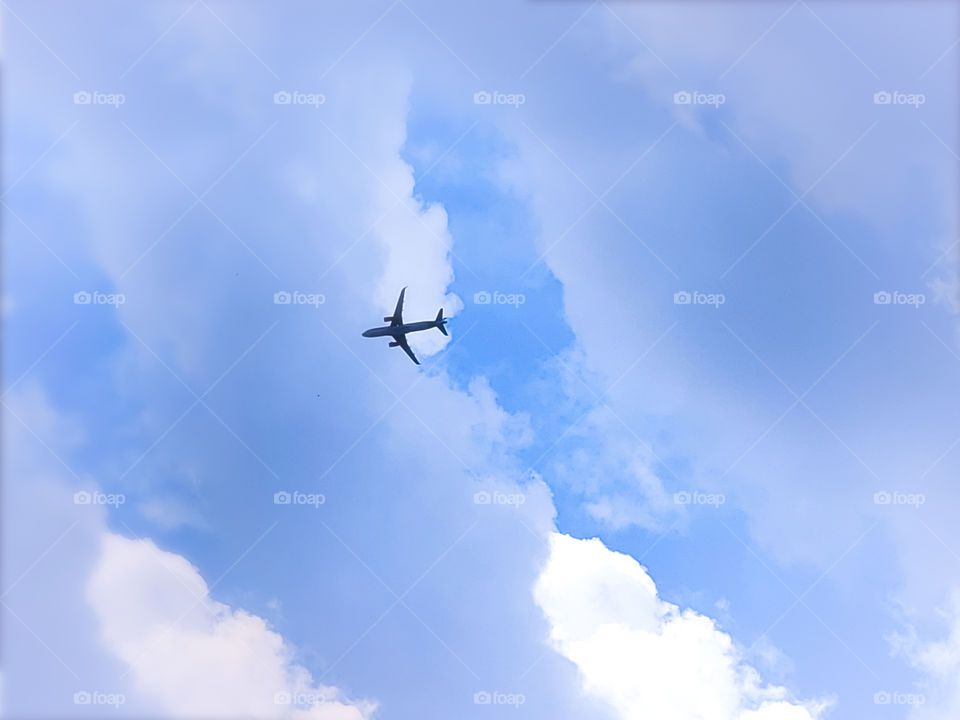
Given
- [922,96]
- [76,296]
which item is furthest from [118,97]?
[922,96]

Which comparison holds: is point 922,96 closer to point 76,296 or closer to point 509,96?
point 509,96

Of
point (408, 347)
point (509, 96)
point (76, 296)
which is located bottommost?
point (76, 296)

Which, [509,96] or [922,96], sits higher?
[922,96]

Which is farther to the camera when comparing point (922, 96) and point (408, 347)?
point (408, 347)

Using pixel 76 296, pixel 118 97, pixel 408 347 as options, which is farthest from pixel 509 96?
pixel 76 296

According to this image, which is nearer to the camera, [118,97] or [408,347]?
[118,97]

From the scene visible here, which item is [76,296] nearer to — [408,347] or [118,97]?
[118,97]

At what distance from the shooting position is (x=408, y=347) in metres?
146

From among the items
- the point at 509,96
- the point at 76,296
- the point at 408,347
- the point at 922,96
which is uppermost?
the point at 922,96

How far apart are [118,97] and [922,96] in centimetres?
11688

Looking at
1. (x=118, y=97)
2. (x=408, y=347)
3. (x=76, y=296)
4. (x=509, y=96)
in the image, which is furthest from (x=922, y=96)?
(x=76, y=296)

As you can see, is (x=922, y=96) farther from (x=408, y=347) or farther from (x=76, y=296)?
(x=76, y=296)

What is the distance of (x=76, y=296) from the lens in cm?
12612

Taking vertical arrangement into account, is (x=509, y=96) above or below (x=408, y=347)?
above
